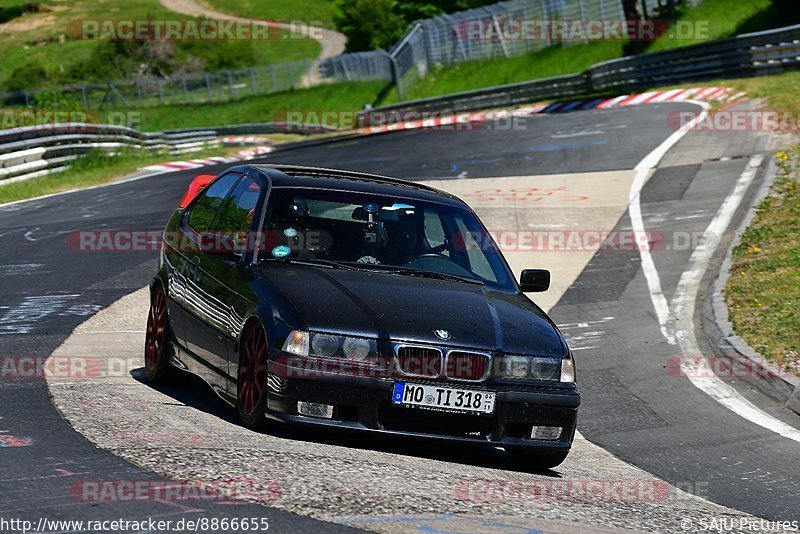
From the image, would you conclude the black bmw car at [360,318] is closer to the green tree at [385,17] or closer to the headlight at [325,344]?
the headlight at [325,344]

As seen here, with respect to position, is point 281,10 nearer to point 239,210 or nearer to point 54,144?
point 54,144

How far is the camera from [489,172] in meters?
23.4

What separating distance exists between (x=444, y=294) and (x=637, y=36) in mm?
42097

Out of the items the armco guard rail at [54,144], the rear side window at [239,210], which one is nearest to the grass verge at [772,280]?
the rear side window at [239,210]

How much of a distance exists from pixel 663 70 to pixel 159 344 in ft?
106

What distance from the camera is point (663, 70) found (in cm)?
3869

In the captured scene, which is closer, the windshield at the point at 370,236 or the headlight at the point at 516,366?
the headlight at the point at 516,366

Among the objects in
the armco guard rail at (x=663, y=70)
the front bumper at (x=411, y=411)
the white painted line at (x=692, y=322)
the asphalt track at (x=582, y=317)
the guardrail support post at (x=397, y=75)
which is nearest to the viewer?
the asphalt track at (x=582, y=317)

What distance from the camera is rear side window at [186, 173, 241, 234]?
28.5 feet

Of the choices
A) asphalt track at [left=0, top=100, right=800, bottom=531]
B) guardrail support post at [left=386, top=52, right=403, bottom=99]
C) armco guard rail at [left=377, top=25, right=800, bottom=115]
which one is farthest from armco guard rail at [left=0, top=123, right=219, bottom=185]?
guardrail support post at [left=386, top=52, right=403, bottom=99]

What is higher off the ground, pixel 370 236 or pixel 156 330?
pixel 370 236

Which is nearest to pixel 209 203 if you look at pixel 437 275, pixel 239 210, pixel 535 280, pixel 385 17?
pixel 239 210

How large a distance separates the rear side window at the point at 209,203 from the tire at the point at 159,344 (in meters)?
0.54

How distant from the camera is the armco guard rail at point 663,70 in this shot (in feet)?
113
